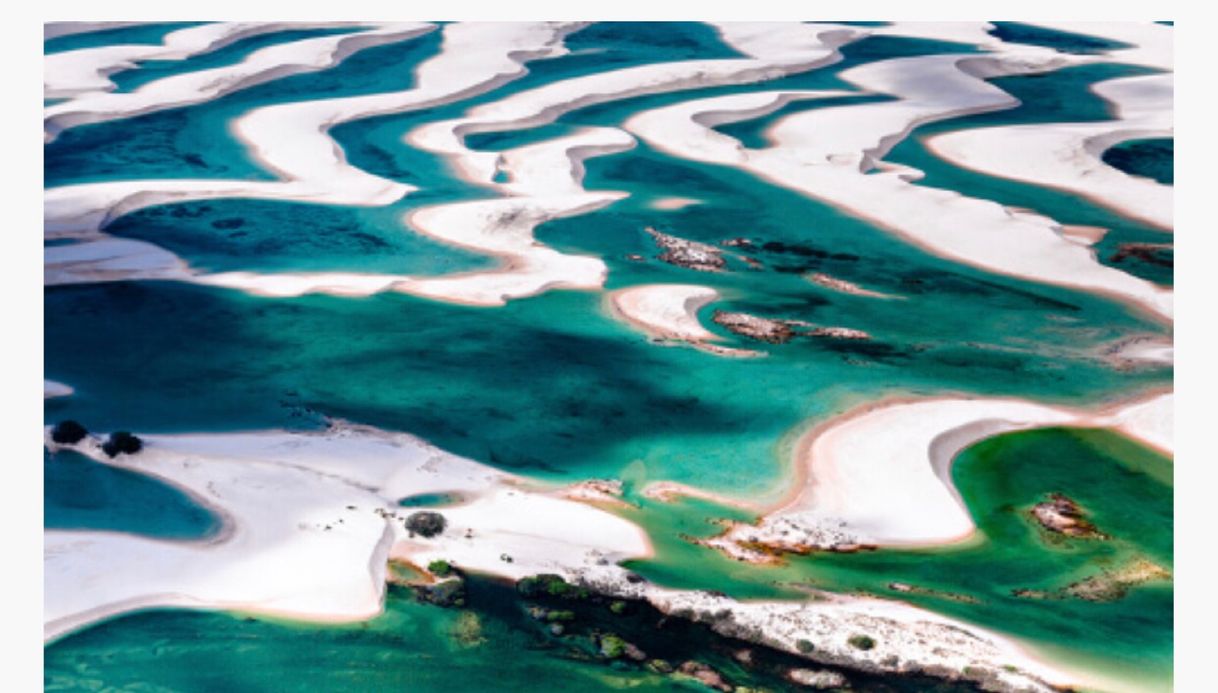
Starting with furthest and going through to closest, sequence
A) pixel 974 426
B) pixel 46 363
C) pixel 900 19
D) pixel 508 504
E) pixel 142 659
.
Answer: pixel 900 19 → pixel 46 363 → pixel 974 426 → pixel 508 504 → pixel 142 659

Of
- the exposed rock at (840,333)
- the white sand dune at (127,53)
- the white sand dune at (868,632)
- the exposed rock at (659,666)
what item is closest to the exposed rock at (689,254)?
the exposed rock at (840,333)

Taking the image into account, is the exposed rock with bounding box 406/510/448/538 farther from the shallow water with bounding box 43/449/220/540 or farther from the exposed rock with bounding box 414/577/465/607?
the shallow water with bounding box 43/449/220/540

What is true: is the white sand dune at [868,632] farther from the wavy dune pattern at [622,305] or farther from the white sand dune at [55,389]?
the white sand dune at [55,389]

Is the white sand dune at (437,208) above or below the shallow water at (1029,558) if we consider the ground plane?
above

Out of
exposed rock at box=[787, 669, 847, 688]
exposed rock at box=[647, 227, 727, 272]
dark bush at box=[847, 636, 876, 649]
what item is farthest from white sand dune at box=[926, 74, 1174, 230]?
exposed rock at box=[787, 669, 847, 688]

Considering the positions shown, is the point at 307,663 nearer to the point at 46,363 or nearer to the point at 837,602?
the point at 837,602

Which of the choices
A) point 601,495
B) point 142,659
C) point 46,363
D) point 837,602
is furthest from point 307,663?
point 46,363
